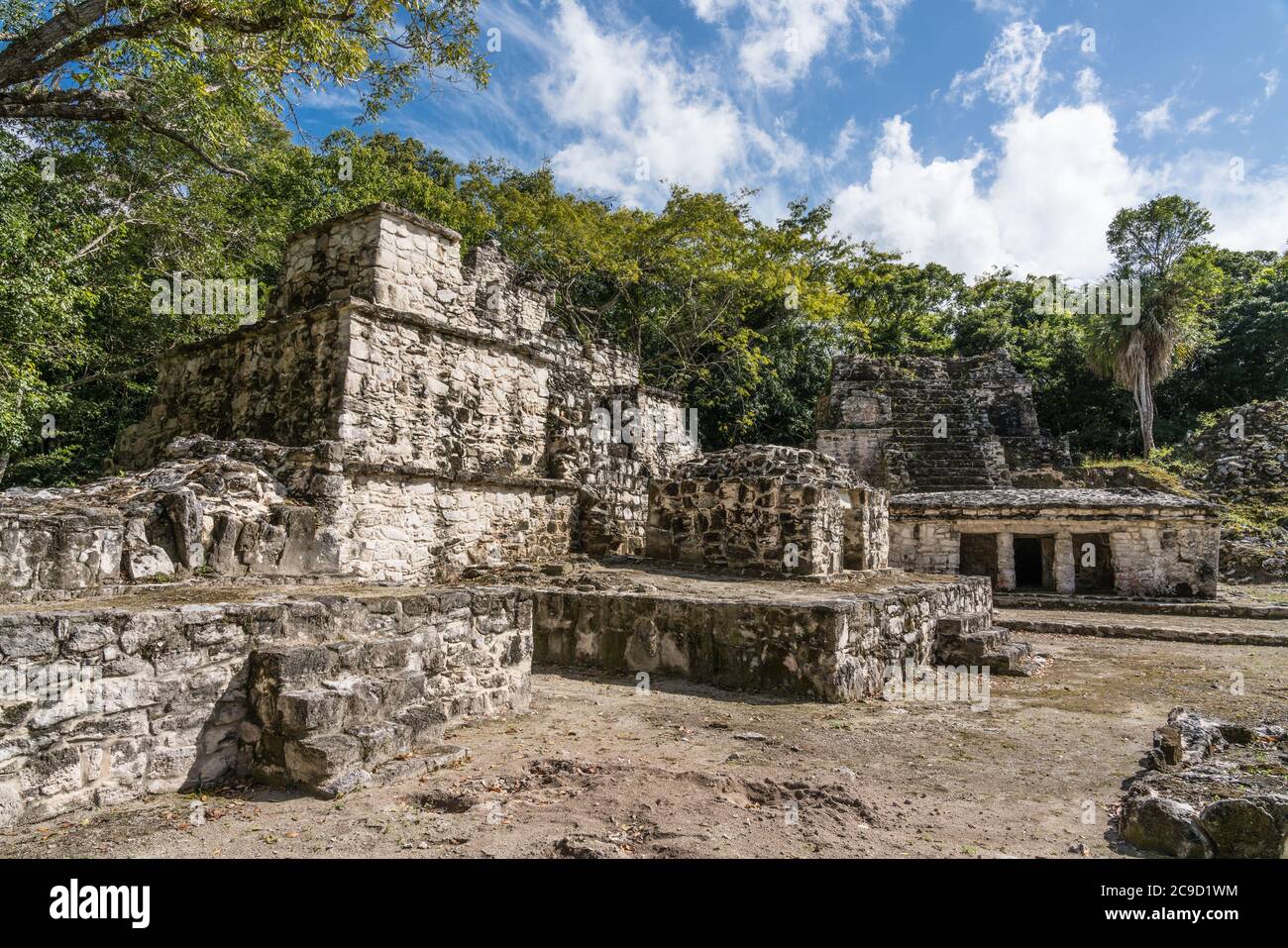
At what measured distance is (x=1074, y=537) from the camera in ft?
50.6

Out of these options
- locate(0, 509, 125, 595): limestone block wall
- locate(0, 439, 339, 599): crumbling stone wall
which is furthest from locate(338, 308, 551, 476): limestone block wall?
locate(0, 509, 125, 595): limestone block wall

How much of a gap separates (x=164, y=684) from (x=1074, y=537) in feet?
54.9

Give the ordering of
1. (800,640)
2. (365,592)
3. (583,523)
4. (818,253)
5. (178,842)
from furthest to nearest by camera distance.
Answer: (818,253), (583,523), (800,640), (365,592), (178,842)

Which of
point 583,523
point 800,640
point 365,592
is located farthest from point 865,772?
point 583,523

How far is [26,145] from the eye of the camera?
13.7 meters

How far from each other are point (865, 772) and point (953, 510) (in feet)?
40.6

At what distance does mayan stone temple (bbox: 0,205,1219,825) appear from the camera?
3.23 meters

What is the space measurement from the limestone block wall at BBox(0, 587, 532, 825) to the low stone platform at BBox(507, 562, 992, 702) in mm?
2432

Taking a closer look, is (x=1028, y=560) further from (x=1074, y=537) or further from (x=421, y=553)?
(x=421, y=553)

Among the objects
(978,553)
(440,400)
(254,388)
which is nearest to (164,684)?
(440,400)

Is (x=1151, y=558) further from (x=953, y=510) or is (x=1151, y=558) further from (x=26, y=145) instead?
(x=26, y=145)

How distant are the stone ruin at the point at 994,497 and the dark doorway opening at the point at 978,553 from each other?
2cm

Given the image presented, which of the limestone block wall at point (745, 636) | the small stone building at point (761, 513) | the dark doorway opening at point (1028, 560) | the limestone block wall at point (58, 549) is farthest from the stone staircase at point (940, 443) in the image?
the limestone block wall at point (58, 549)

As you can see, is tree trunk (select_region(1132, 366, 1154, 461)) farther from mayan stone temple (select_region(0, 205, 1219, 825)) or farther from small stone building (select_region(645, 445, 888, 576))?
small stone building (select_region(645, 445, 888, 576))
